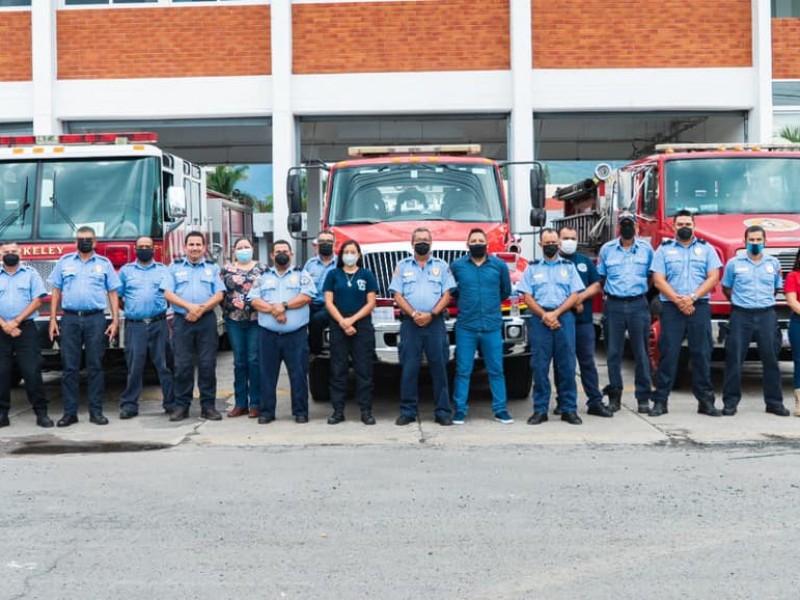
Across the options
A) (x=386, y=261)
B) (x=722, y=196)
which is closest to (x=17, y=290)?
(x=386, y=261)

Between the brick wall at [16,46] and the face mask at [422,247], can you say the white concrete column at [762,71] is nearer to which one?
the face mask at [422,247]

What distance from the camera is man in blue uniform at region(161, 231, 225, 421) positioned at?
9547 millimetres

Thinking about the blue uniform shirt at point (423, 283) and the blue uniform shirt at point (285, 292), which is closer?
the blue uniform shirt at point (423, 283)

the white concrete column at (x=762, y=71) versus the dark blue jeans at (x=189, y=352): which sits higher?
the white concrete column at (x=762, y=71)

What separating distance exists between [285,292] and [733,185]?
5.31m

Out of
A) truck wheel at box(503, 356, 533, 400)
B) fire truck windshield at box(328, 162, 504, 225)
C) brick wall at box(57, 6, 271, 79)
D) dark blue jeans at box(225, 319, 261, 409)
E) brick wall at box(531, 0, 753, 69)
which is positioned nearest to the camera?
dark blue jeans at box(225, 319, 261, 409)

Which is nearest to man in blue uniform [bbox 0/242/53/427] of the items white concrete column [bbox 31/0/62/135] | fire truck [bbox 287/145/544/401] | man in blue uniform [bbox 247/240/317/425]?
man in blue uniform [bbox 247/240/317/425]

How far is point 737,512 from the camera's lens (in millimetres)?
5812

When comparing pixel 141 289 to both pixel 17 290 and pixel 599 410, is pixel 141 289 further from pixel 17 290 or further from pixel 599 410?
pixel 599 410

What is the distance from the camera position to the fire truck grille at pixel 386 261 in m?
9.55

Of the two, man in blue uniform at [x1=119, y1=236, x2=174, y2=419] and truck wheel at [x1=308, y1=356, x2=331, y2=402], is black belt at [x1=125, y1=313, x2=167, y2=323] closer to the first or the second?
man in blue uniform at [x1=119, y1=236, x2=174, y2=419]

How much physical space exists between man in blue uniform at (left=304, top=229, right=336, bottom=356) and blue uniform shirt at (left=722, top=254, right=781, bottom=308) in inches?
150

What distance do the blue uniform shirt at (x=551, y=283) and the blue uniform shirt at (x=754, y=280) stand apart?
149 cm

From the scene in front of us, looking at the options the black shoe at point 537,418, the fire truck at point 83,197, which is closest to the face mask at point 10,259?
the fire truck at point 83,197
